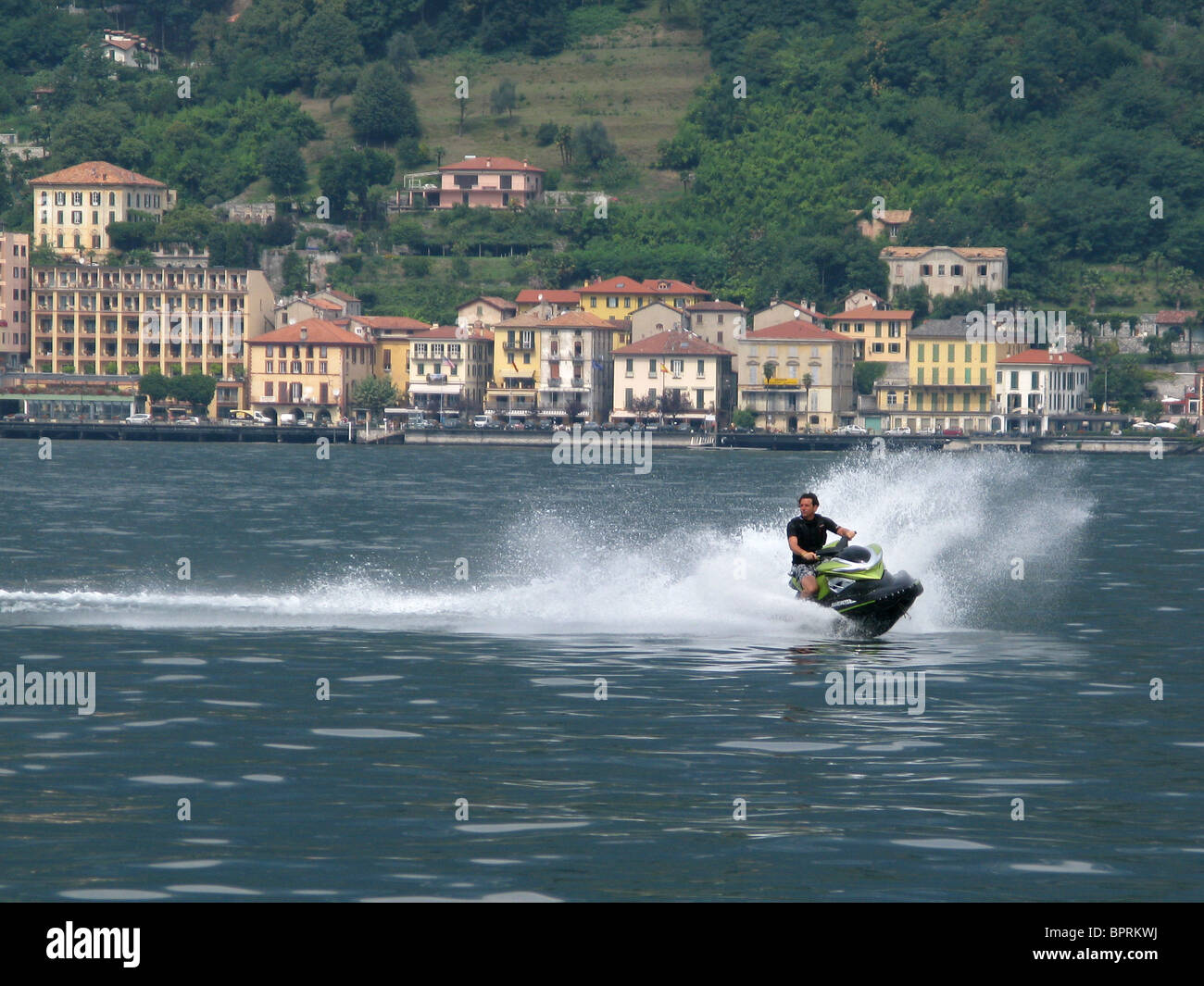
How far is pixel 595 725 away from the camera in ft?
90.4

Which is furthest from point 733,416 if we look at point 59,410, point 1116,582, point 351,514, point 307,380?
point 1116,582

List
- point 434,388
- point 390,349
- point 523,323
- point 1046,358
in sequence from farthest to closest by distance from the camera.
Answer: point 390,349 < point 523,323 < point 434,388 < point 1046,358

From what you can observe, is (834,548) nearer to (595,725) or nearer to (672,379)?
(595,725)

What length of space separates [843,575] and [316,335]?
6406 inches

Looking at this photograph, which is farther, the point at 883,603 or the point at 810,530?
the point at 883,603

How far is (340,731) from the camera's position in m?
26.9

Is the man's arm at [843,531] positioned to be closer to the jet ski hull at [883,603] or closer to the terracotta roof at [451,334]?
the jet ski hull at [883,603]

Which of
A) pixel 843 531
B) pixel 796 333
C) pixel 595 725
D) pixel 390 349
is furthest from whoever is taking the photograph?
pixel 390 349

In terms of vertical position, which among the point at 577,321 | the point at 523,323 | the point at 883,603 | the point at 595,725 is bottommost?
the point at 595,725

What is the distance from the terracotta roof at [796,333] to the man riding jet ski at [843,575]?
155887 mm

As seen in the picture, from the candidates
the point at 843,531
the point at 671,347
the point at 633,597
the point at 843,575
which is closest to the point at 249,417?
the point at 671,347

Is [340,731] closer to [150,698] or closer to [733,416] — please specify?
[150,698]

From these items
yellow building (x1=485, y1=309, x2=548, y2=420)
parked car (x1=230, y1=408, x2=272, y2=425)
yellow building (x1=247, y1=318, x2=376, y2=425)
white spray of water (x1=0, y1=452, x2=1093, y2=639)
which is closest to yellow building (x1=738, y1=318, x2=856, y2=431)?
yellow building (x1=485, y1=309, x2=548, y2=420)

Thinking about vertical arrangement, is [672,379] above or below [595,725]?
above
